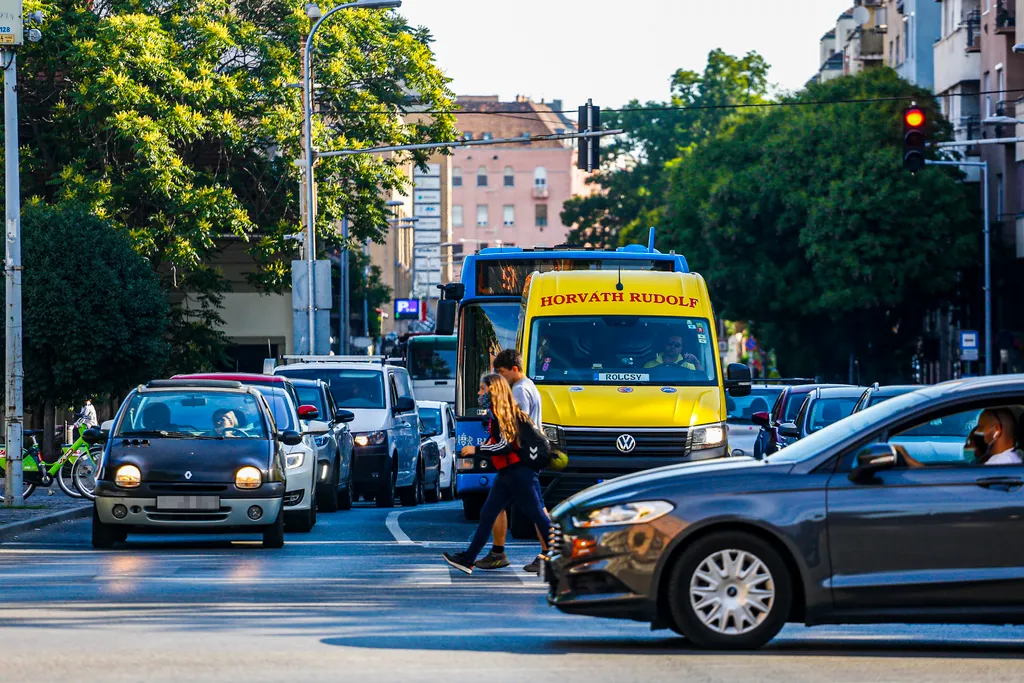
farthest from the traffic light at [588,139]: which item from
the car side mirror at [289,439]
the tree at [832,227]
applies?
the tree at [832,227]

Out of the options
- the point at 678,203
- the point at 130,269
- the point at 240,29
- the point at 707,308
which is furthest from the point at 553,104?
the point at 707,308

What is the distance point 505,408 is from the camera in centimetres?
1538

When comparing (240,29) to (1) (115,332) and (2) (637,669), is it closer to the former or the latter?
(1) (115,332)

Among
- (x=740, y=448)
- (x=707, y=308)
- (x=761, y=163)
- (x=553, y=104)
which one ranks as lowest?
(x=740, y=448)

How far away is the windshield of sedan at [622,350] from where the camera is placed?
19812mm

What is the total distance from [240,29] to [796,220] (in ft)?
73.3

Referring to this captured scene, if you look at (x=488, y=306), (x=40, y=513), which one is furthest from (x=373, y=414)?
(x=488, y=306)

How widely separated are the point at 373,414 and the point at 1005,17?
38981mm

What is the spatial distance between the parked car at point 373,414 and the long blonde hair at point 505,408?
13.1 meters

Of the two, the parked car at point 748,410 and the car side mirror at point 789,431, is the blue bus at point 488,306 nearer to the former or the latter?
the car side mirror at point 789,431

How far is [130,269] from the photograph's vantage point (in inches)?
1484

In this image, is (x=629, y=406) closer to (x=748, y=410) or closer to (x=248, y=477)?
(x=248, y=477)

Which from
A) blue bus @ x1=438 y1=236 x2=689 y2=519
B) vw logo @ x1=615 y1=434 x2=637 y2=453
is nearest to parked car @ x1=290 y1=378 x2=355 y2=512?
blue bus @ x1=438 y1=236 x2=689 y2=519

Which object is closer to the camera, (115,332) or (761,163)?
(115,332)
